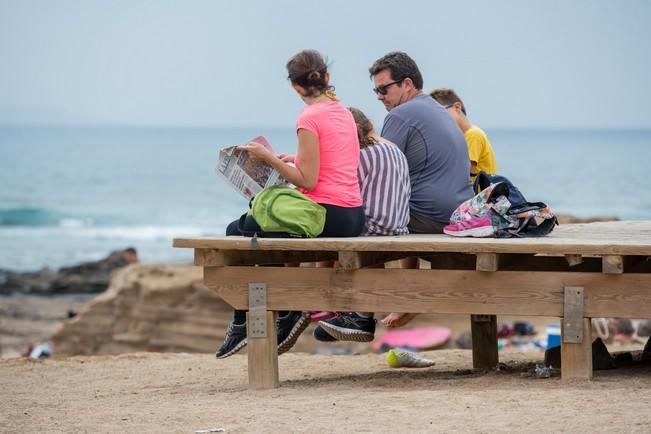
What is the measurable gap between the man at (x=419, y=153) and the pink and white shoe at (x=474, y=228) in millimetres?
383

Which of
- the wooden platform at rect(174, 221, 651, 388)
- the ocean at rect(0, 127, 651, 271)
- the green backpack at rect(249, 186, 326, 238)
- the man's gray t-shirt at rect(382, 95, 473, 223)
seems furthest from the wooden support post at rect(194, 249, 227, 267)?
the ocean at rect(0, 127, 651, 271)

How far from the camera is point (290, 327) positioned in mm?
6730

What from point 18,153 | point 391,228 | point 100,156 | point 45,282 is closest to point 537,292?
point 391,228

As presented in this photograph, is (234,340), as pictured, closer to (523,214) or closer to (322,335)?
(322,335)

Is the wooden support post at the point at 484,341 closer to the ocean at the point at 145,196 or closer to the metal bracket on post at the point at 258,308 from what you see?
the metal bracket on post at the point at 258,308

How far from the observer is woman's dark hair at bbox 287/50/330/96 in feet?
20.0

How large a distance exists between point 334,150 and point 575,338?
5.47 ft

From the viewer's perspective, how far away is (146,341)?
1502cm

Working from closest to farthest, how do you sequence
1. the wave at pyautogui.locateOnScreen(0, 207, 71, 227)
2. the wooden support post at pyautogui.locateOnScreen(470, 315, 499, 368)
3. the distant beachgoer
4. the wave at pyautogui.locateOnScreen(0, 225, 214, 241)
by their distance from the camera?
1. the wooden support post at pyautogui.locateOnScreen(470, 315, 499, 368)
2. the distant beachgoer
3. the wave at pyautogui.locateOnScreen(0, 225, 214, 241)
4. the wave at pyautogui.locateOnScreen(0, 207, 71, 227)

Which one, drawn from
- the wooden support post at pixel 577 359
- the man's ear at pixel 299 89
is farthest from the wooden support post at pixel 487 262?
the man's ear at pixel 299 89

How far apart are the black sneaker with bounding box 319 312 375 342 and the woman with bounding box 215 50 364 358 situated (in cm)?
68

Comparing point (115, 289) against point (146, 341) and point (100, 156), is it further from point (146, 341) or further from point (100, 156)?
point (100, 156)

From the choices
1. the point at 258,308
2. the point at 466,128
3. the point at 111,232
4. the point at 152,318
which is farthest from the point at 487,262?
the point at 111,232

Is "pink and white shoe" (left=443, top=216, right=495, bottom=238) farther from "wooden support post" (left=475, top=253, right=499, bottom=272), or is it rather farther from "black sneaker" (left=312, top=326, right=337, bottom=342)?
"black sneaker" (left=312, top=326, right=337, bottom=342)
